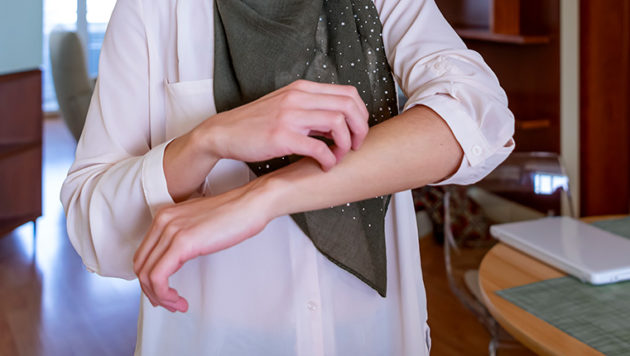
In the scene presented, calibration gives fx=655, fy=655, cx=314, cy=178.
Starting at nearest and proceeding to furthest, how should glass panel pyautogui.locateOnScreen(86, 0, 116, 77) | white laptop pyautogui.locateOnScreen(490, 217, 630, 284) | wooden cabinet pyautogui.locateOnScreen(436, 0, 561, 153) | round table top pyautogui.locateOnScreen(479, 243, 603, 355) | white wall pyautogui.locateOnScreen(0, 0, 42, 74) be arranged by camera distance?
round table top pyautogui.locateOnScreen(479, 243, 603, 355)
white laptop pyautogui.locateOnScreen(490, 217, 630, 284)
wooden cabinet pyautogui.locateOnScreen(436, 0, 561, 153)
white wall pyautogui.locateOnScreen(0, 0, 42, 74)
glass panel pyautogui.locateOnScreen(86, 0, 116, 77)

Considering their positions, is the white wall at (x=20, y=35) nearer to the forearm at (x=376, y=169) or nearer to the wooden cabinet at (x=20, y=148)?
the wooden cabinet at (x=20, y=148)

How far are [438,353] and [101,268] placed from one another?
2157 millimetres

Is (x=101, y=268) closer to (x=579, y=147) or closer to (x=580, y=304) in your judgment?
(x=580, y=304)

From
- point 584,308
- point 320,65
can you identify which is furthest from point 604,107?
point 320,65

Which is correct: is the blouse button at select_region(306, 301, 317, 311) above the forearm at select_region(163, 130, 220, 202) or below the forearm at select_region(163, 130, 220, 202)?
below

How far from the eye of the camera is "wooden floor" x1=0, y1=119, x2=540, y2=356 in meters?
2.95

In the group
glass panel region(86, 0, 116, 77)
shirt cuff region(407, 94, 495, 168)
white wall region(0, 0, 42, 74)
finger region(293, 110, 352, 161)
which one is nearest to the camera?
finger region(293, 110, 352, 161)

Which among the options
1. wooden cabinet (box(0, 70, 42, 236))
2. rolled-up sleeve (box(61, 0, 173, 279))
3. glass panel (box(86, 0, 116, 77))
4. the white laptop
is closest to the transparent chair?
the white laptop

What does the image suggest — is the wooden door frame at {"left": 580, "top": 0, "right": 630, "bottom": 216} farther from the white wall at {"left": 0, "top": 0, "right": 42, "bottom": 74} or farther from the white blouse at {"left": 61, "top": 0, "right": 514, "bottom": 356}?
the white wall at {"left": 0, "top": 0, "right": 42, "bottom": 74}

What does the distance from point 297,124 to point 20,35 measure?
438cm

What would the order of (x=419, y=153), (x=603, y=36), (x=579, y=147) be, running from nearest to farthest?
(x=419, y=153), (x=603, y=36), (x=579, y=147)

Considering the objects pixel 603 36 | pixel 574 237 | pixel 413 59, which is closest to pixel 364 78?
pixel 413 59

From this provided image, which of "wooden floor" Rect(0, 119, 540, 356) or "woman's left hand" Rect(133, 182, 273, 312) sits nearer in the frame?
"woman's left hand" Rect(133, 182, 273, 312)

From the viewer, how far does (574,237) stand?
170 cm
